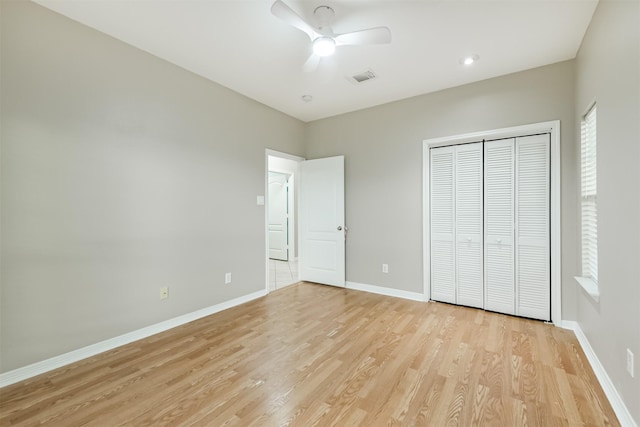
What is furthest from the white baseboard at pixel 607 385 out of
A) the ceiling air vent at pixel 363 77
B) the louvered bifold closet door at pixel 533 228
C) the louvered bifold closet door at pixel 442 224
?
the ceiling air vent at pixel 363 77

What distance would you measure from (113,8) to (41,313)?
234 cm

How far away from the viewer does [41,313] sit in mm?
2100

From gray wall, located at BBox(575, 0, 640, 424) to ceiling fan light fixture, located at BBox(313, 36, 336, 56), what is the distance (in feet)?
5.66

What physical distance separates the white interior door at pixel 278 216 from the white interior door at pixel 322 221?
7.27 feet

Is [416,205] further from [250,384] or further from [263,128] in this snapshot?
[250,384]

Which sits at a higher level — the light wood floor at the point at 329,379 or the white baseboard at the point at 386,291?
the white baseboard at the point at 386,291

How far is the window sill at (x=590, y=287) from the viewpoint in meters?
2.08

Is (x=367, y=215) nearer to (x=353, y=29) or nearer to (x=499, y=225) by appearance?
(x=499, y=225)

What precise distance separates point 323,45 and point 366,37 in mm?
332

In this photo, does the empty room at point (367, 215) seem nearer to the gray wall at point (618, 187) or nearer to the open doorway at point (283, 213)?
the gray wall at point (618, 187)

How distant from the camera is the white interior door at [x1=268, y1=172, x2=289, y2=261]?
6961mm

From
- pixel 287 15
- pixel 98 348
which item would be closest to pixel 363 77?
pixel 287 15

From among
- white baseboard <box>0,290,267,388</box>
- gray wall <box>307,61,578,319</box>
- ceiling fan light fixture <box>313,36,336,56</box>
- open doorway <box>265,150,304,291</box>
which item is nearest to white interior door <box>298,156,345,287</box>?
gray wall <box>307,61,578,319</box>

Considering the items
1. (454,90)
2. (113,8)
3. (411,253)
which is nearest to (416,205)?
(411,253)
